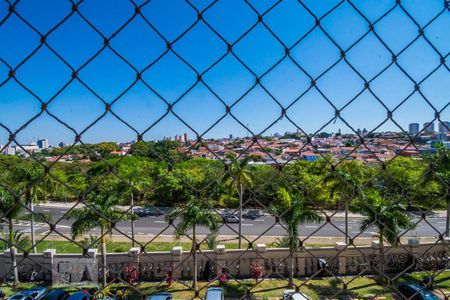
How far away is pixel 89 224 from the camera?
8.09 metres

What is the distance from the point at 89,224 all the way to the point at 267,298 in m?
4.65

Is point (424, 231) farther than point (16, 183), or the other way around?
point (424, 231)

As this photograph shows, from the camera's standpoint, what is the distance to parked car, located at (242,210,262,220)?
19250mm

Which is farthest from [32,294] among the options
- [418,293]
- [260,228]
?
[260,228]

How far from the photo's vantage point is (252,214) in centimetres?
1952

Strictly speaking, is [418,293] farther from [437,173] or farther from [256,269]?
[256,269]

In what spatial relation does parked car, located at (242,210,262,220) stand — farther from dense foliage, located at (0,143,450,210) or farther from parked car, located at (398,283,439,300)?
parked car, located at (398,283,439,300)

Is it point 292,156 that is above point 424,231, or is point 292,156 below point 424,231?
above

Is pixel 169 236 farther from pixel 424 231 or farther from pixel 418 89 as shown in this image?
pixel 418 89

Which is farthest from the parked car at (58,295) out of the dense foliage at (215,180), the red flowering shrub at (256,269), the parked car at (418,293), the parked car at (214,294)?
the parked car at (418,293)

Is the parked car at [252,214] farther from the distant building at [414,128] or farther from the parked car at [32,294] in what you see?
the distant building at [414,128]

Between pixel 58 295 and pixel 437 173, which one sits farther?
pixel 58 295

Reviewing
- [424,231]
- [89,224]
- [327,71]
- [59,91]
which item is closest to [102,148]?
[59,91]

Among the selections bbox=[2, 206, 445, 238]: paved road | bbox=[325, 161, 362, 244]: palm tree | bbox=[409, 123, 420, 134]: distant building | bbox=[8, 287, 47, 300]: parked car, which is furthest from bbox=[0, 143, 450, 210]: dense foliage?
bbox=[2, 206, 445, 238]: paved road
